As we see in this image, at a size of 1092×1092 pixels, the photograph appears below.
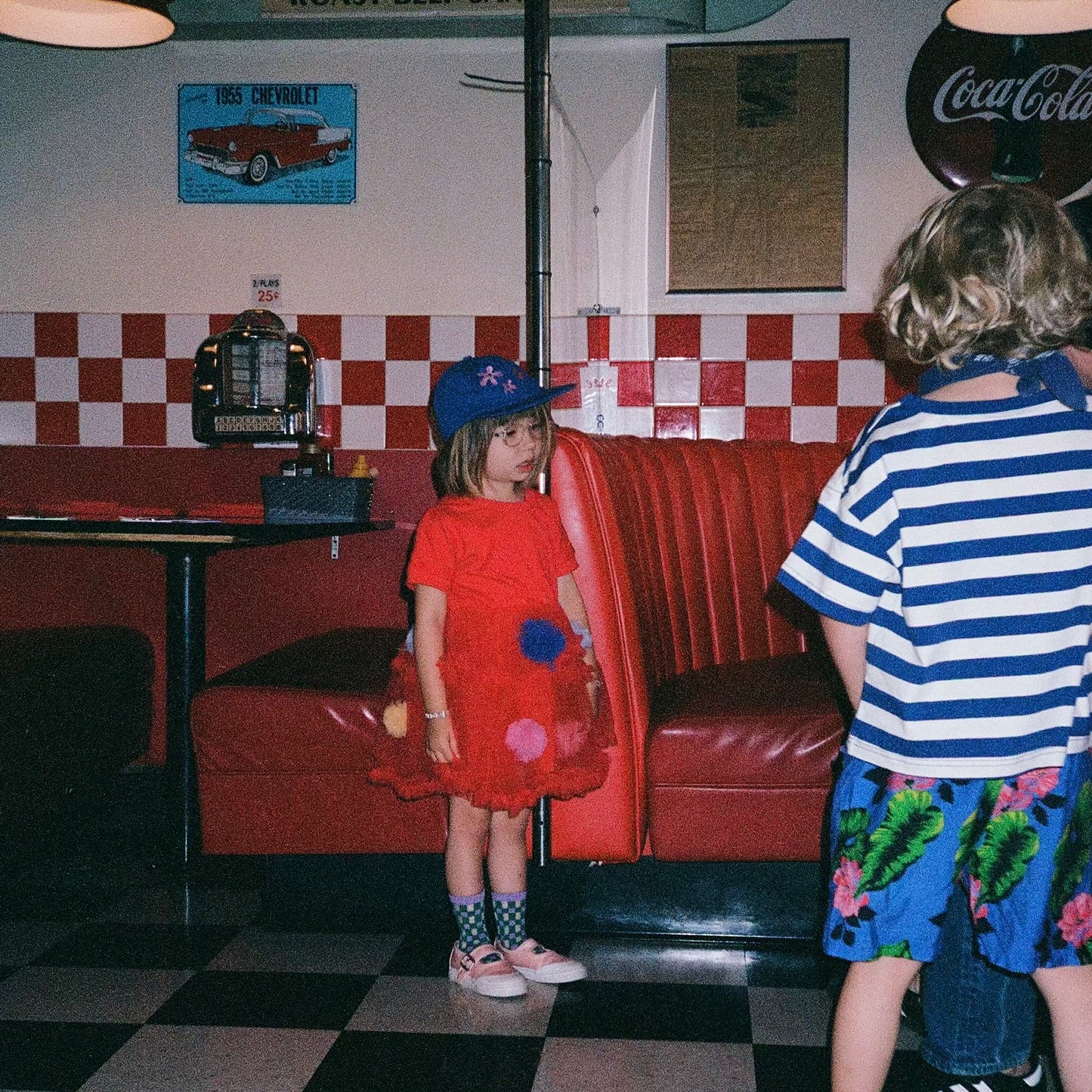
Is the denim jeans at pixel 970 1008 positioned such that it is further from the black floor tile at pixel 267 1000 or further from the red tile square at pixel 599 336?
the red tile square at pixel 599 336

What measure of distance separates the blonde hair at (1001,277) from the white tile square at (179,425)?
2.47m

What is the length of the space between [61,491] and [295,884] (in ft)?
5.37

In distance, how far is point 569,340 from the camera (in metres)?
3.18

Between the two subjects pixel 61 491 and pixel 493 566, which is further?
pixel 61 491

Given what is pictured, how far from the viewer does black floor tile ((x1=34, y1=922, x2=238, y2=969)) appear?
80.4 inches

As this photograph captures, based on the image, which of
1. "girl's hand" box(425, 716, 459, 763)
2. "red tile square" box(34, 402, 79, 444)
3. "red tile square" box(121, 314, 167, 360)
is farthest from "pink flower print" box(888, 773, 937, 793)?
"red tile square" box(34, 402, 79, 444)

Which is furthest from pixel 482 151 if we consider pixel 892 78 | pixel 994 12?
pixel 994 12

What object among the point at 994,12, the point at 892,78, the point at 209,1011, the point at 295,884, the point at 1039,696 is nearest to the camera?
the point at 1039,696

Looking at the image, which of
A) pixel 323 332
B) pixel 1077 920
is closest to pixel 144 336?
pixel 323 332

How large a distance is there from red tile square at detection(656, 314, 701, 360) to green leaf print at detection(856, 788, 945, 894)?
2.09 meters

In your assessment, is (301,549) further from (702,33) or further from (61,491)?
(702,33)

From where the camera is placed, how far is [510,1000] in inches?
74.2

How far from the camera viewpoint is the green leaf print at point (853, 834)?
130cm

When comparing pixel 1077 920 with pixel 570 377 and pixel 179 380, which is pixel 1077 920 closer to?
pixel 570 377
